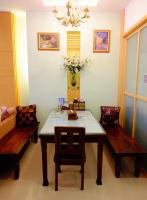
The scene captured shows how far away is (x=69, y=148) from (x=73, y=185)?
0.61 meters

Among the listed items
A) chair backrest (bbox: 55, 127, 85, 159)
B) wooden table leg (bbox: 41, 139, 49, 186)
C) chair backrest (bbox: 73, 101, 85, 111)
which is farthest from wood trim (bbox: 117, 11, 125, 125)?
wooden table leg (bbox: 41, 139, 49, 186)

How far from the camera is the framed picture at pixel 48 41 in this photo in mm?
3801

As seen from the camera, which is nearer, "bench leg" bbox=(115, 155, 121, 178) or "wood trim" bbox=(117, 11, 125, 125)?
"bench leg" bbox=(115, 155, 121, 178)

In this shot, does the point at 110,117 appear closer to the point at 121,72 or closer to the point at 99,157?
the point at 121,72

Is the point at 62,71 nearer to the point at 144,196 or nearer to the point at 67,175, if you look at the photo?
the point at 67,175

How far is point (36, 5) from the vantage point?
3.45 meters

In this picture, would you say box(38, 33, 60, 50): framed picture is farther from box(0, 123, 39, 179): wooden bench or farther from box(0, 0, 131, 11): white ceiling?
box(0, 123, 39, 179): wooden bench

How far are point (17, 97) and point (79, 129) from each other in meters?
2.59

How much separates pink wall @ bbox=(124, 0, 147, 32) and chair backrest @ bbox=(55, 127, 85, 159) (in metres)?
2.16

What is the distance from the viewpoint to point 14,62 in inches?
156

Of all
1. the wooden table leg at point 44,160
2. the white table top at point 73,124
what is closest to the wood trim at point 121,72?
the white table top at point 73,124

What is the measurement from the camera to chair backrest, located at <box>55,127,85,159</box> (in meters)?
2.03

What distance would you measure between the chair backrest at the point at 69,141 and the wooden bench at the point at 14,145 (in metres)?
0.70

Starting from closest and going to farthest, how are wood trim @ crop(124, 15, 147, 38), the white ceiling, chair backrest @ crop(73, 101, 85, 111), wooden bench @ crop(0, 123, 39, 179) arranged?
1. wooden bench @ crop(0, 123, 39, 179)
2. wood trim @ crop(124, 15, 147, 38)
3. the white ceiling
4. chair backrest @ crop(73, 101, 85, 111)
